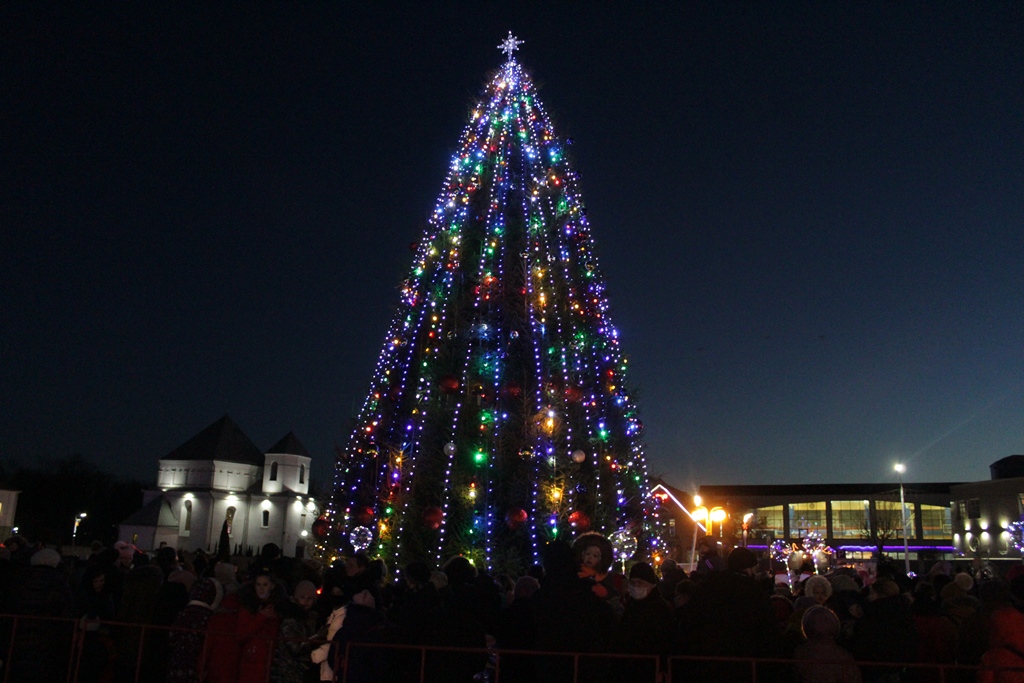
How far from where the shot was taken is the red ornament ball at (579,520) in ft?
43.7

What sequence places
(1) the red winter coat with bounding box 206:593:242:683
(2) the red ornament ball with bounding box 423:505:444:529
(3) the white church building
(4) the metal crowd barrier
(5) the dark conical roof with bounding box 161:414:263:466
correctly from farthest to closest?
(5) the dark conical roof with bounding box 161:414:263:466 → (3) the white church building → (2) the red ornament ball with bounding box 423:505:444:529 → (1) the red winter coat with bounding box 206:593:242:683 → (4) the metal crowd barrier

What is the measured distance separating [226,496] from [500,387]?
216ft

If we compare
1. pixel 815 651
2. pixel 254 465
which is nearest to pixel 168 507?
pixel 254 465

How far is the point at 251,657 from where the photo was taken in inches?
253

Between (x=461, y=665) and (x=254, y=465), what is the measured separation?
74843 mm

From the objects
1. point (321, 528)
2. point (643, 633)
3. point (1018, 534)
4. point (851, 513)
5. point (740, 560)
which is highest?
point (851, 513)

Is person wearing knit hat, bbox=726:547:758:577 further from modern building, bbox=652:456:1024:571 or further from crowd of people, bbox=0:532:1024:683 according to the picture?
modern building, bbox=652:456:1024:571

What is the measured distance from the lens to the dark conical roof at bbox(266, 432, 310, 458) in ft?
252

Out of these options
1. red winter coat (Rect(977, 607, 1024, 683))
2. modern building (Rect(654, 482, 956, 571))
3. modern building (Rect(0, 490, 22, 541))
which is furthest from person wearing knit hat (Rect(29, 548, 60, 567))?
modern building (Rect(0, 490, 22, 541))

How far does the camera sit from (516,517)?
42.0 ft

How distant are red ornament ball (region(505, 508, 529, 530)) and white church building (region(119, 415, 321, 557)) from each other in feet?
206

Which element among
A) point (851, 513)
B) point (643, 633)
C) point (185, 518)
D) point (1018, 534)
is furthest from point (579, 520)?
point (851, 513)

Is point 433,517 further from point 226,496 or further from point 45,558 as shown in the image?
point 226,496

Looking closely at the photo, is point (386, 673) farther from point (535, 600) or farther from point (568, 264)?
point (568, 264)
